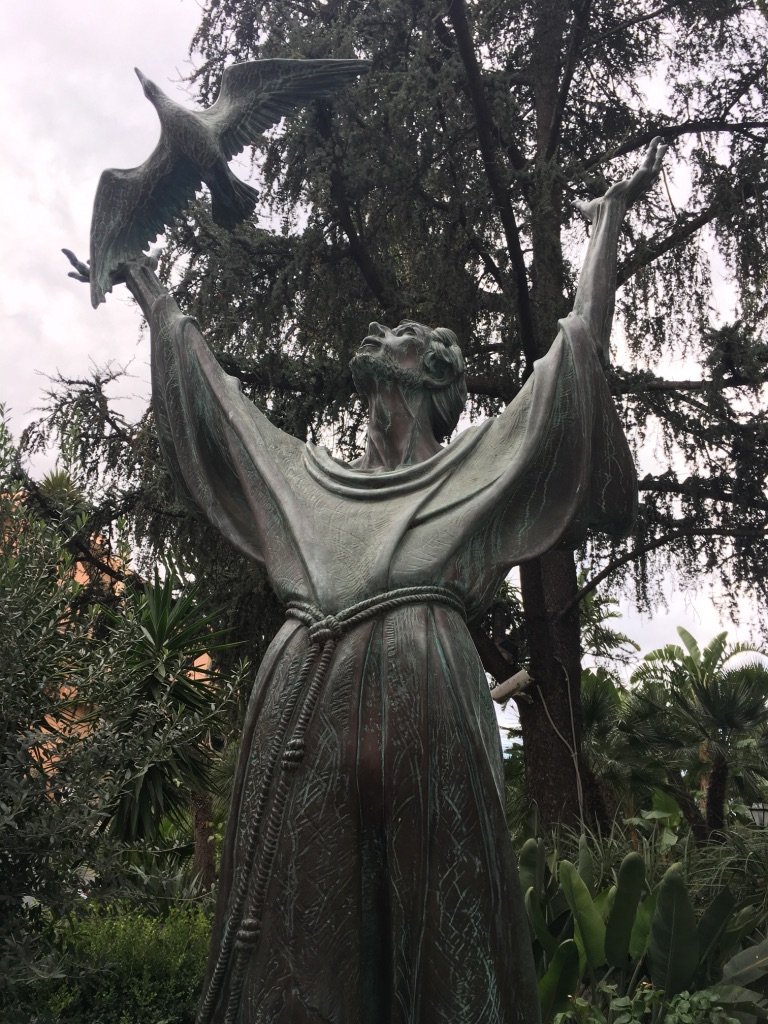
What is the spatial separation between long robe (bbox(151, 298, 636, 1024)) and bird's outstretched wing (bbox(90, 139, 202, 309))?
Answer: 78cm

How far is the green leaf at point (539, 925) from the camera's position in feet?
21.2

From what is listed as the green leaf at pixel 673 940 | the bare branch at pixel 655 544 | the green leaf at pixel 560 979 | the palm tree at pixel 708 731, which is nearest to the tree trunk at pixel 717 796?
the palm tree at pixel 708 731

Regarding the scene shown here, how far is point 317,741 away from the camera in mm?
2381

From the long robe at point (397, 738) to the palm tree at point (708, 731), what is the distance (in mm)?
8367

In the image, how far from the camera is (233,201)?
3340mm

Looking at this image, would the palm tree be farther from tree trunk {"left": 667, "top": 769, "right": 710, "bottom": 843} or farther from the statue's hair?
the statue's hair

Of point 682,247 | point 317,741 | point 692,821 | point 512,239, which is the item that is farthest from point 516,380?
point 317,741

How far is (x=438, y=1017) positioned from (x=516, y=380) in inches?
326

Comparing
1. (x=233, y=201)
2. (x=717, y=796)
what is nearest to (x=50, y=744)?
(x=233, y=201)

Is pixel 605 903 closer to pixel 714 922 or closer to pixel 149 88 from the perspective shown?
pixel 714 922

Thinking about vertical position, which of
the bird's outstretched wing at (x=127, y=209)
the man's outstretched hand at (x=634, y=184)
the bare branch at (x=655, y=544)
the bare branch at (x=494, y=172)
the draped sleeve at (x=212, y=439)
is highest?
the bare branch at (x=494, y=172)

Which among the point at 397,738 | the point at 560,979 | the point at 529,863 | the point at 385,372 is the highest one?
the point at 385,372

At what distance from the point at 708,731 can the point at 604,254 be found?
1070 cm

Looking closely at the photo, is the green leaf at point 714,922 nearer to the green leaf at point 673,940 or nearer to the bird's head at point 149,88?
the green leaf at point 673,940
